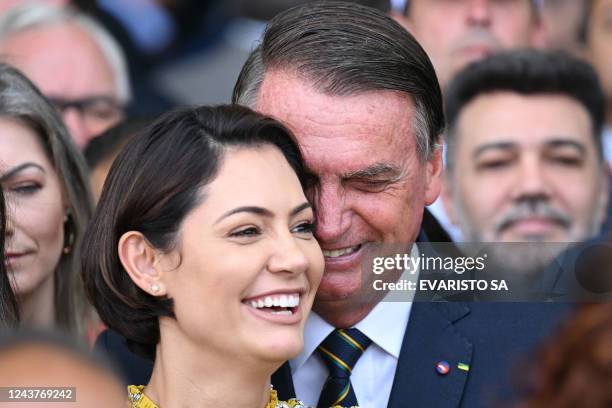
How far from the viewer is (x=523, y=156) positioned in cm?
409

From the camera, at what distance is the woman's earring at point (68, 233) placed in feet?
12.3

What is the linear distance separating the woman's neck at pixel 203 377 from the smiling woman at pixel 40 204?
94 centimetres

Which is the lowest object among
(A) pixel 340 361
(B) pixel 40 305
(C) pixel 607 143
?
(A) pixel 340 361

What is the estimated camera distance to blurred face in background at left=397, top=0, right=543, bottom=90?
452 centimetres

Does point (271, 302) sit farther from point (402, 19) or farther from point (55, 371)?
point (402, 19)

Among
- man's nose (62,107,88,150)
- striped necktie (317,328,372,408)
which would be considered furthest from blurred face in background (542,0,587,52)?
striped necktie (317,328,372,408)

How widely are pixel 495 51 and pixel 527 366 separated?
2.80m

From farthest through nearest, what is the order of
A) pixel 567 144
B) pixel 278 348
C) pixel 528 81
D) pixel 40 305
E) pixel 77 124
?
pixel 77 124
pixel 528 81
pixel 567 144
pixel 40 305
pixel 278 348

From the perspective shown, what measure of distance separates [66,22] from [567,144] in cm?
235

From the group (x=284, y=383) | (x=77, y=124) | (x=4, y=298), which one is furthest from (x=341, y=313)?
(x=77, y=124)

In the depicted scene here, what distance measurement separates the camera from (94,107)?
201 inches

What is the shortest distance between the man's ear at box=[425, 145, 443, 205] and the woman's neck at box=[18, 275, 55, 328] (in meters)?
1.23

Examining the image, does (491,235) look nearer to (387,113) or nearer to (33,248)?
(387,113)

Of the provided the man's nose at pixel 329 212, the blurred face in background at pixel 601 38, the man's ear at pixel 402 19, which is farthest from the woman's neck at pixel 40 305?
the blurred face in background at pixel 601 38
